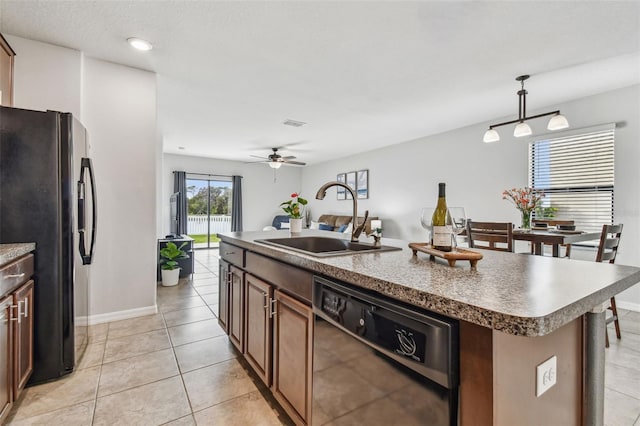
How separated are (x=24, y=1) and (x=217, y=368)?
2.78 metres

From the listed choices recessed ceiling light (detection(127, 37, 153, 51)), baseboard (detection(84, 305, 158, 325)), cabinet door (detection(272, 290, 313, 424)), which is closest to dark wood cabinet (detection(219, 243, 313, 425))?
cabinet door (detection(272, 290, 313, 424))

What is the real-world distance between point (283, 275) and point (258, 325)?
488 mm

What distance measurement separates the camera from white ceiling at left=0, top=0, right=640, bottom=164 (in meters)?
2.05


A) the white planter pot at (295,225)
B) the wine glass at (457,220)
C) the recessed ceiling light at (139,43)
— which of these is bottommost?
the white planter pot at (295,225)

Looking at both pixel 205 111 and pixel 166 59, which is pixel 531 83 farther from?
pixel 205 111

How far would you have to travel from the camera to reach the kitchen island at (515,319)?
64cm

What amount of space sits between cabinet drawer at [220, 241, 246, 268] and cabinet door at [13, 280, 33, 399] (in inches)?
43.3

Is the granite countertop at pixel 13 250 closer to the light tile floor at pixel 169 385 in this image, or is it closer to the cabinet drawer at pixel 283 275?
the light tile floor at pixel 169 385

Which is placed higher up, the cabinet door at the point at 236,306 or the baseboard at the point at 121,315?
the cabinet door at the point at 236,306

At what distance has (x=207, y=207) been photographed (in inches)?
317

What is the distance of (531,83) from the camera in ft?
10.3

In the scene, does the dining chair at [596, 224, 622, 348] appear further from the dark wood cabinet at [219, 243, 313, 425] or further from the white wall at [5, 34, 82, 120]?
the white wall at [5, 34, 82, 120]

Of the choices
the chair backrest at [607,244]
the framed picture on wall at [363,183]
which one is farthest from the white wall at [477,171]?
the chair backrest at [607,244]

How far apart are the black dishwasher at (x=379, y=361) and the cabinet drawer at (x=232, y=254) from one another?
0.91 meters
